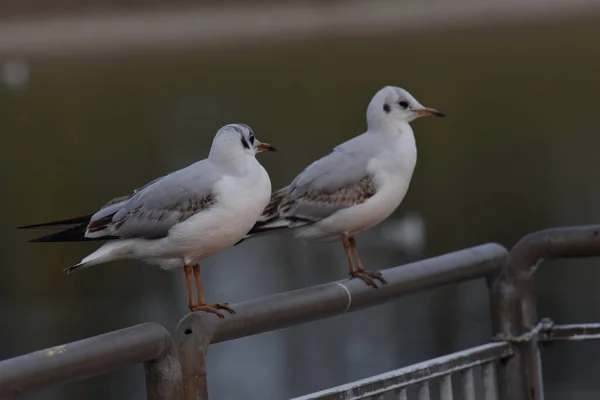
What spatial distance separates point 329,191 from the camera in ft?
14.7

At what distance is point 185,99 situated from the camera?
2908 centimetres

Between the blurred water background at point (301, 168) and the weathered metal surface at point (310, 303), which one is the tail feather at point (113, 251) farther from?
the blurred water background at point (301, 168)

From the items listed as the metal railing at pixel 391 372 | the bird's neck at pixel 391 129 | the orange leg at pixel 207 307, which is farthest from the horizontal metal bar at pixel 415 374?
the bird's neck at pixel 391 129

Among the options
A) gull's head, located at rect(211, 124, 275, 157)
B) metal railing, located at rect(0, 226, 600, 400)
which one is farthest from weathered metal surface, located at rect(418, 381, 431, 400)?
gull's head, located at rect(211, 124, 275, 157)

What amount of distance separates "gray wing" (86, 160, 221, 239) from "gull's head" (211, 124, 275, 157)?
0.07 meters

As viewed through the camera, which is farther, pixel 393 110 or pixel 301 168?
pixel 301 168

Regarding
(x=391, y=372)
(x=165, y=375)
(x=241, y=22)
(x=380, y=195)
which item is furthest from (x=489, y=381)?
(x=241, y=22)

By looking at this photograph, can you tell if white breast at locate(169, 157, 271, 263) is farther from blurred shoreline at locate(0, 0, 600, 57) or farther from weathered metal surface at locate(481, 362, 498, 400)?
blurred shoreline at locate(0, 0, 600, 57)

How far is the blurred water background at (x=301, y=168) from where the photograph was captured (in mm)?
10562

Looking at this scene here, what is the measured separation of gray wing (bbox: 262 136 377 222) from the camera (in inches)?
174

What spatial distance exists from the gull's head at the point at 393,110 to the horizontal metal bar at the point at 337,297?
47.0 inches

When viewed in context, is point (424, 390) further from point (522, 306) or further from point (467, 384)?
point (522, 306)

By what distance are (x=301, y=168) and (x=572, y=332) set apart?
13650 mm

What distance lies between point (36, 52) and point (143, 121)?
1901 cm
